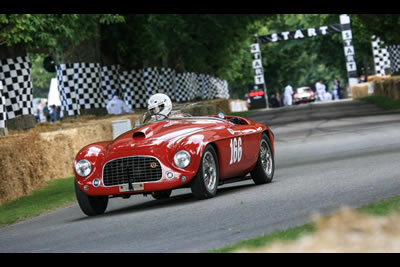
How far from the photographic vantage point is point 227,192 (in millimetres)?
11727

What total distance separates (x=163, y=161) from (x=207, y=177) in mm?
776

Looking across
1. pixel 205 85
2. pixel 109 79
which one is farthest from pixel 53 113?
pixel 109 79

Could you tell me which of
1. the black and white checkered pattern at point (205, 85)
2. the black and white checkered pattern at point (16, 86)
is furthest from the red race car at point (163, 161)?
the black and white checkered pattern at point (205, 85)

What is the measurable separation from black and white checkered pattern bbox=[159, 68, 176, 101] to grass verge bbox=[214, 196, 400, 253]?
122 feet

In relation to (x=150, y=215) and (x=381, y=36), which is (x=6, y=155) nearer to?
(x=150, y=215)

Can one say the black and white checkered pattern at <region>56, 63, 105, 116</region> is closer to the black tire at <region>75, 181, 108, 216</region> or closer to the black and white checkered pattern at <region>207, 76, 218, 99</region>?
the black tire at <region>75, 181, 108, 216</region>

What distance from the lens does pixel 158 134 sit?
10867 millimetres

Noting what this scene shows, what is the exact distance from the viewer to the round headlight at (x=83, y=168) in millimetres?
10734

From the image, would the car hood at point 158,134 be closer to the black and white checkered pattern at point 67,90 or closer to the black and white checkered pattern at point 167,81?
the black and white checkered pattern at point 67,90

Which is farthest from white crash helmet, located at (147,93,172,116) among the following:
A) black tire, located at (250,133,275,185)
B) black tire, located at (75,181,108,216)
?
black tire, located at (75,181,108,216)

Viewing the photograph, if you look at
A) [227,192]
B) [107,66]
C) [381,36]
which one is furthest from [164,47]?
[227,192]

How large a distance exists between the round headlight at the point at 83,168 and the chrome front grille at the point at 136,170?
0.40 metres

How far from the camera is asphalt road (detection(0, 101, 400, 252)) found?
7.70 meters

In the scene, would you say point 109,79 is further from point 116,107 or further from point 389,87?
point 389,87
